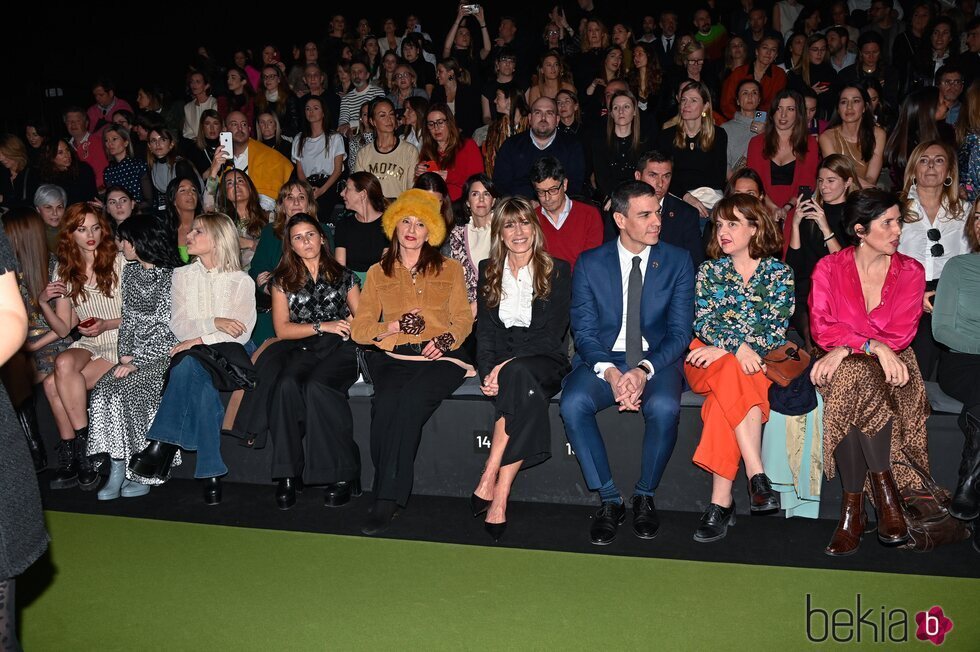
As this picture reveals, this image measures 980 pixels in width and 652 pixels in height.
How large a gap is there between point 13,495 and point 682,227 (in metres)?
3.85

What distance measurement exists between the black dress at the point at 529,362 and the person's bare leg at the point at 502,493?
0.12 ft

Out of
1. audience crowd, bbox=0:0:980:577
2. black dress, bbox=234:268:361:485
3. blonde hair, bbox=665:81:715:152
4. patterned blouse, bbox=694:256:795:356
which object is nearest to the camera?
audience crowd, bbox=0:0:980:577

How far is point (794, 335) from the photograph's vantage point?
4832 millimetres

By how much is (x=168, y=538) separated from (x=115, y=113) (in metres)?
5.35

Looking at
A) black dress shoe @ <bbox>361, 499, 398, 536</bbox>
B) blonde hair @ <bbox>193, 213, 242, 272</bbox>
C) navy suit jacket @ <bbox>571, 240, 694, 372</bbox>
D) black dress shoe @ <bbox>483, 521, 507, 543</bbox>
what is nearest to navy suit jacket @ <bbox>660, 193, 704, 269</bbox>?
navy suit jacket @ <bbox>571, 240, 694, 372</bbox>

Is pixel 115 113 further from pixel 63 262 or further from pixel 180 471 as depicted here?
pixel 180 471

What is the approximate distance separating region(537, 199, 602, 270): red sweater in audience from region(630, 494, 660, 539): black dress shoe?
1.63 metres

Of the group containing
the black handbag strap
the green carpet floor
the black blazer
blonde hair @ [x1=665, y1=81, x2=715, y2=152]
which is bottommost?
the green carpet floor

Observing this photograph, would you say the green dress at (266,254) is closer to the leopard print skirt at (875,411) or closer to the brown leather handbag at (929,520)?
the leopard print skirt at (875,411)

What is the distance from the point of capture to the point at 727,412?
3738mm

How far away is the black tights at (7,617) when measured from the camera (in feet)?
6.42

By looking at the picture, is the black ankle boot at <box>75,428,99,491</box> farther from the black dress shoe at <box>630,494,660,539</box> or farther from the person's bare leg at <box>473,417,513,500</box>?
the black dress shoe at <box>630,494,660,539</box>

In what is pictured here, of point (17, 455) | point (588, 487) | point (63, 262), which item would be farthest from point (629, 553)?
point (63, 262)

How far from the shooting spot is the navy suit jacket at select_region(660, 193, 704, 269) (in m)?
5.02
